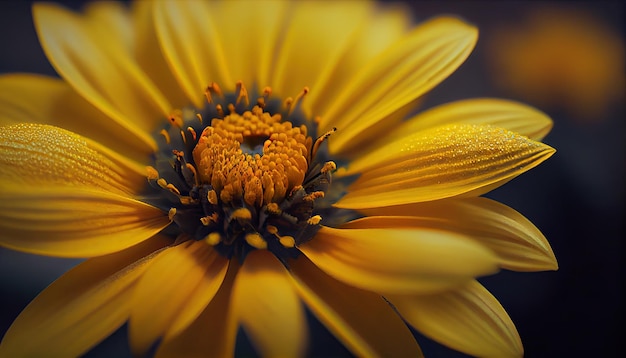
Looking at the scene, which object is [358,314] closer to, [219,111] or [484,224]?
[484,224]

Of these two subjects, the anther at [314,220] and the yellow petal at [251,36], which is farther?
the yellow petal at [251,36]

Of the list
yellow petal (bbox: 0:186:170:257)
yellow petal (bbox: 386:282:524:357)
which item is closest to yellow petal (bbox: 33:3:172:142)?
yellow petal (bbox: 0:186:170:257)

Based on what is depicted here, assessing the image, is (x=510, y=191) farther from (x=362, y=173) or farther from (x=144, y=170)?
(x=144, y=170)

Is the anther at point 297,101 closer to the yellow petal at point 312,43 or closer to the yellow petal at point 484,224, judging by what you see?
the yellow petal at point 312,43

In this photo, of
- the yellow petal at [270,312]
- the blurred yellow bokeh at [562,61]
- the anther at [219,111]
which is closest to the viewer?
the yellow petal at [270,312]

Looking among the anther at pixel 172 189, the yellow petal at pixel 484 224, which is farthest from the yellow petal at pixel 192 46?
the yellow petal at pixel 484 224

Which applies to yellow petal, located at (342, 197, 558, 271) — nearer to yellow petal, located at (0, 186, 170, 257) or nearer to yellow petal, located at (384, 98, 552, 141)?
yellow petal, located at (384, 98, 552, 141)

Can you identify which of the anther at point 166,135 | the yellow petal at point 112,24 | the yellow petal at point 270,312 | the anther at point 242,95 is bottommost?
the yellow petal at point 270,312

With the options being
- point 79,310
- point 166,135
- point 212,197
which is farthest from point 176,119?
point 79,310
